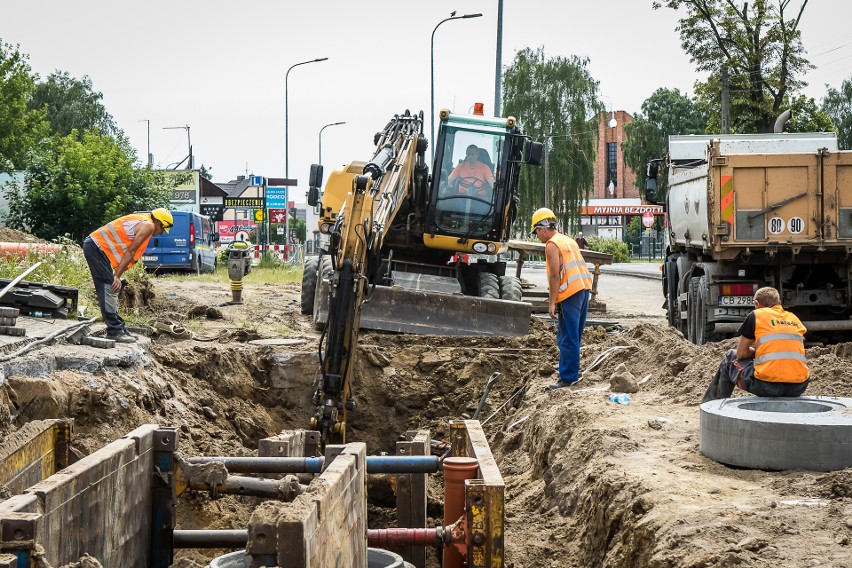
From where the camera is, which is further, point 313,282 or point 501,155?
point 313,282

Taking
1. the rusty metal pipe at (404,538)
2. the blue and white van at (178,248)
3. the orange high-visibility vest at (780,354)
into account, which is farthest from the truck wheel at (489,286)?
the blue and white van at (178,248)

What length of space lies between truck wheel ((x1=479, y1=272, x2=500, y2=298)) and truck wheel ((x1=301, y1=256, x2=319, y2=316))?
330cm

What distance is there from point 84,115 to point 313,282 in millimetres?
60143

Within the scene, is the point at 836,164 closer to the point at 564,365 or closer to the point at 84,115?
the point at 564,365

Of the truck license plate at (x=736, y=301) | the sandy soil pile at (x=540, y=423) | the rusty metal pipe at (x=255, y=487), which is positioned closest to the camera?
the sandy soil pile at (x=540, y=423)

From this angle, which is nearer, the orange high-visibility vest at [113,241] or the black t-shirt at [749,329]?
the black t-shirt at [749,329]

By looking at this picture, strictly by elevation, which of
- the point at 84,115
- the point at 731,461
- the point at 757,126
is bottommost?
the point at 731,461

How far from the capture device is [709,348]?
11.1m

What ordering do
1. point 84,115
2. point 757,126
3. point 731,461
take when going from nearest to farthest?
point 731,461
point 757,126
point 84,115

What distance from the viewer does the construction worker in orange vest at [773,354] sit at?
762cm

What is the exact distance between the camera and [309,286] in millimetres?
17672

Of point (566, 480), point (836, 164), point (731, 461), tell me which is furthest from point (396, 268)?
point (731, 461)

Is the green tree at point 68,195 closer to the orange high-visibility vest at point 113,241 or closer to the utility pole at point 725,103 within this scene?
the orange high-visibility vest at point 113,241

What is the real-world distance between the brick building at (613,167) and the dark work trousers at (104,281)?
66339 mm
